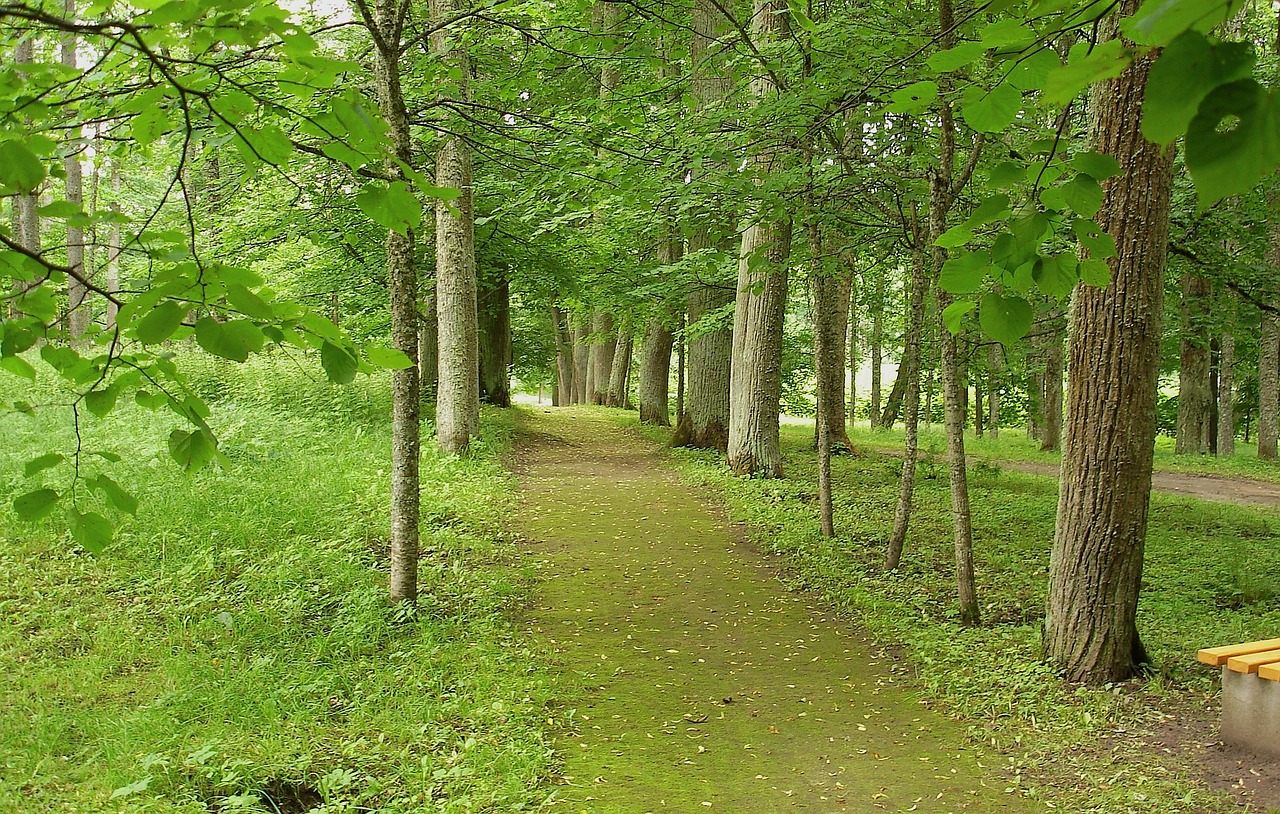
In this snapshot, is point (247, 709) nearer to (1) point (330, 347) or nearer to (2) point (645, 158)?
(1) point (330, 347)

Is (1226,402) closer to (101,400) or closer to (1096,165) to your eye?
(1096,165)

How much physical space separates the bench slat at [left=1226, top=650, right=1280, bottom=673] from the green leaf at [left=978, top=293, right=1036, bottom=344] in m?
3.62

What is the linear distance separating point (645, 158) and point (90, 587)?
16.4 ft

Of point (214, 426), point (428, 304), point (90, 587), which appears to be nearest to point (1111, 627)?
point (90, 587)

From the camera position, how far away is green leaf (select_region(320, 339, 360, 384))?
1891 millimetres

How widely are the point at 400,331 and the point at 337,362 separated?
382 centimetres

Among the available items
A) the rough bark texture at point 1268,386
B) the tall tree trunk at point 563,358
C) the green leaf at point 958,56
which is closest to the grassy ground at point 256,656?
the green leaf at point 958,56

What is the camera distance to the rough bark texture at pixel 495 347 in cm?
1695

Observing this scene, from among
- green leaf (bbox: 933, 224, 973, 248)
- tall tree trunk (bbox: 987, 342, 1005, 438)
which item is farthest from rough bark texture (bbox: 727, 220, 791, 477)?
green leaf (bbox: 933, 224, 973, 248)

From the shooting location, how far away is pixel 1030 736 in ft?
15.3

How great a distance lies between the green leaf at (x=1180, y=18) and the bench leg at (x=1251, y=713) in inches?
180

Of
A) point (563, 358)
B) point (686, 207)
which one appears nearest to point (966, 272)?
point (686, 207)

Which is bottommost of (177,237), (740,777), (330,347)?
(740,777)

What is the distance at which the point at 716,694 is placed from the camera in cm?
534
